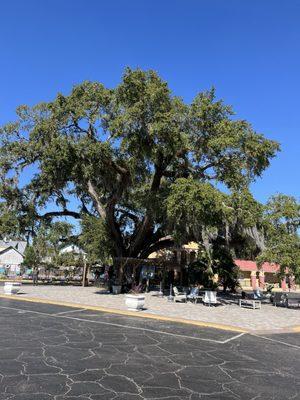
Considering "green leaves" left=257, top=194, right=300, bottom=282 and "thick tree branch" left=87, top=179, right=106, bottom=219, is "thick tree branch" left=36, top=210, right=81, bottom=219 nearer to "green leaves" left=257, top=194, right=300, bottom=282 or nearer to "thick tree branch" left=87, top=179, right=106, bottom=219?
"thick tree branch" left=87, top=179, right=106, bottom=219

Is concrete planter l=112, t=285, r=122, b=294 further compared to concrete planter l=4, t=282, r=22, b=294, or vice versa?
concrete planter l=112, t=285, r=122, b=294

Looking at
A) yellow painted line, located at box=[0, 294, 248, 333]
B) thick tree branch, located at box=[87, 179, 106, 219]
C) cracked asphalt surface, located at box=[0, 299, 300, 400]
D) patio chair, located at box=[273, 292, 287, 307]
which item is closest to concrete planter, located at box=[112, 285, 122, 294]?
thick tree branch, located at box=[87, 179, 106, 219]

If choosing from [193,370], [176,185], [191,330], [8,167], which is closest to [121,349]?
[193,370]

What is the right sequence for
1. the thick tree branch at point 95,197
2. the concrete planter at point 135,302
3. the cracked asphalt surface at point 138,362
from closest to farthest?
the cracked asphalt surface at point 138,362 → the concrete planter at point 135,302 → the thick tree branch at point 95,197

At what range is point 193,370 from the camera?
7660 mm

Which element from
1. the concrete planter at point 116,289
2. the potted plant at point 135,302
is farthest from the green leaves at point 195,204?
the concrete planter at point 116,289

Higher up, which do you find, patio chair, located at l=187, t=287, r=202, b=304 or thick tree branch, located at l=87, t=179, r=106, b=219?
thick tree branch, located at l=87, t=179, r=106, b=219

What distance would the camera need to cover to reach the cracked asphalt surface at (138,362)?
247 inches

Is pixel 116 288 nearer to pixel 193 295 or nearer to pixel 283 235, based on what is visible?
pixel 193 295

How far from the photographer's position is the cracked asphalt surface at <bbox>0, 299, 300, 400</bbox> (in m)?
6.27

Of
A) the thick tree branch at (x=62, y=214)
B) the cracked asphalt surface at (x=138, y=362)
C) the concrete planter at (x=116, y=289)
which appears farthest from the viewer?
the thick tree branch at (x=62, y=214)

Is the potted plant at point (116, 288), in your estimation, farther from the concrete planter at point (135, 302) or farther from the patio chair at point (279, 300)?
the patio chair at point (279, 300)

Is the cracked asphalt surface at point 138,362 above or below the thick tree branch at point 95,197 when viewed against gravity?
below

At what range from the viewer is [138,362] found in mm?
7984
